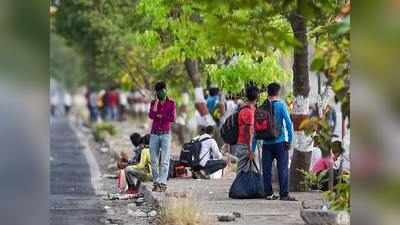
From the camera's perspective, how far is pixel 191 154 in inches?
362

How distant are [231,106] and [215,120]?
1900mm

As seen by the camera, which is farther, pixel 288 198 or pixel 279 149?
pixel 279 149

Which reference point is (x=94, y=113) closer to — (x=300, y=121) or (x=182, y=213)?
(x=300, y=121)

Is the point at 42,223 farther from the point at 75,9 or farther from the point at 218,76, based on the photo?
the point at 218,76

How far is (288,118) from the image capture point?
26.8 feet

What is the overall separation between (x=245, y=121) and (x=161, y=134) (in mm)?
1049

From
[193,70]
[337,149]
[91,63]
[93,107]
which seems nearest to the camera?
[337,149]

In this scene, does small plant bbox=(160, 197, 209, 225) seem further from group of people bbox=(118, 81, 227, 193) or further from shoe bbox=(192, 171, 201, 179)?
shoe bbox=(192, 171, 201, 179)

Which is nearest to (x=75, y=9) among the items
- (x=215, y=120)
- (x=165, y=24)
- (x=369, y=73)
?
(x=165, y=24)

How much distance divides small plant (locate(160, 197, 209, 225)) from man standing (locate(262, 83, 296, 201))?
68 cm

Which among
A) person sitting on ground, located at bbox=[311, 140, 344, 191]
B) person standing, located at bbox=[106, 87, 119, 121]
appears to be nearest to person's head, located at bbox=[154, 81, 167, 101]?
person sitting on ground, located at bbox=[311, 140, 344, 191]

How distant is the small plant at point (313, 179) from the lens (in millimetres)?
7605

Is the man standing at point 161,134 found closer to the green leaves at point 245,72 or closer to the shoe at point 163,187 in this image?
the shoe at point 163,187

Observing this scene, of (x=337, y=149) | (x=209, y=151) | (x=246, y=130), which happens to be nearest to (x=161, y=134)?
(x=209, y=151)
